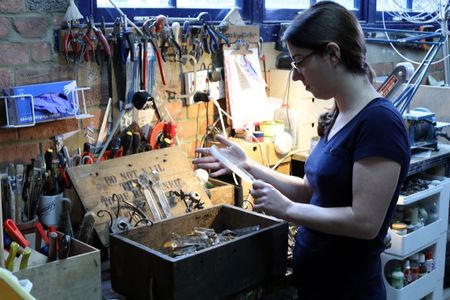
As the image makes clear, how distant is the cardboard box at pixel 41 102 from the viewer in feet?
6.30

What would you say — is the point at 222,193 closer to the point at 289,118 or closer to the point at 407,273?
the point at 289,118

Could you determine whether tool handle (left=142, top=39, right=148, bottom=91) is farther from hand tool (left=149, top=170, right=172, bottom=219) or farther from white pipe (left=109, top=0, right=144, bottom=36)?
hand tool (left=149, top=170, right=172, bottom=219)

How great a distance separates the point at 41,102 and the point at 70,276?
659 millimetres

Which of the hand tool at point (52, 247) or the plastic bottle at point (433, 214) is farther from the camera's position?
the plastic bottle at point (433, 214)

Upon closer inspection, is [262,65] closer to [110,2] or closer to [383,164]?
[110,2]

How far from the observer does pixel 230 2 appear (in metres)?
2.85

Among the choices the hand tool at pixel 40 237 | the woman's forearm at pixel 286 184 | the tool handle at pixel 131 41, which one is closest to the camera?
the hand tool at pixel 40 237

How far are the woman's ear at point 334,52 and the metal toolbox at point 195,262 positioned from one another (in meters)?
0.52

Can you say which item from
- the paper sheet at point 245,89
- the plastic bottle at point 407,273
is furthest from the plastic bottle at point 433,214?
the paper sheet at point 245,89

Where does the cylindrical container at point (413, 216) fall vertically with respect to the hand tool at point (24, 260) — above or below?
below

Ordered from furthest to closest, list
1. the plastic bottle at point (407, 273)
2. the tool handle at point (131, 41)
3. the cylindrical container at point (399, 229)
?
the plastic bottle at point (407, 273) → the cylindrical container at point (399, 229) → the tool handle at point (131, 41)

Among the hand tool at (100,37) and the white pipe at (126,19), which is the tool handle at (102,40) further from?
the white pipe at (126,19)

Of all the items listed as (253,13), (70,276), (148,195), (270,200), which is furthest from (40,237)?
(253,13)

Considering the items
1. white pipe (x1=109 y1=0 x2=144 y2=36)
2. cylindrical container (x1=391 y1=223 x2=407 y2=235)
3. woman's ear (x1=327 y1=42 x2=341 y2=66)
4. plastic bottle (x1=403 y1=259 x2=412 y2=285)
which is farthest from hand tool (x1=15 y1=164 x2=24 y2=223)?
plastic bottle (x1=403 y1=259 x2=412 y2=285)
